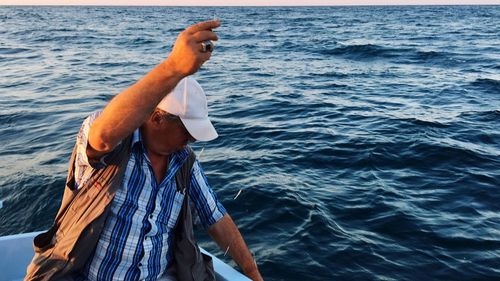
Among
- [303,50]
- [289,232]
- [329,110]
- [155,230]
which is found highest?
[155,230]

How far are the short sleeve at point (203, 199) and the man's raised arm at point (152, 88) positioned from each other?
3.07 ft

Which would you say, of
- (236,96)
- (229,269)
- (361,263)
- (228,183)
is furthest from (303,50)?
(229,269)

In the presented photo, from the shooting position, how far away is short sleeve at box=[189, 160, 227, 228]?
326cm

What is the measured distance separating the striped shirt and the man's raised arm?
274 millimetres

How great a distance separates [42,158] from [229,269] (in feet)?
19.9

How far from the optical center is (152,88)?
2.17 m

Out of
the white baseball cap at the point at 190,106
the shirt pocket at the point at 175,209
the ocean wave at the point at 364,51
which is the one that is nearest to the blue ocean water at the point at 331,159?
the shirt pocket at the point at 175,209

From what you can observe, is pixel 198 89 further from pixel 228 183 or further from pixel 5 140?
pixel 5 140

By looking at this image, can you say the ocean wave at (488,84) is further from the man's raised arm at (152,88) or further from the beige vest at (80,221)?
the man's raised arm at (152,88)

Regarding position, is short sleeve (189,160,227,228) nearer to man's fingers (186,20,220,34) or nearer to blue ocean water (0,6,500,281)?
man's fingers (186,20,220,34)

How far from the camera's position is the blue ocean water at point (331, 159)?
5836mm

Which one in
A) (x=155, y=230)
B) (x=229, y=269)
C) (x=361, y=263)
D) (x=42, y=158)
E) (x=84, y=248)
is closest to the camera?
(x=84, y=248)

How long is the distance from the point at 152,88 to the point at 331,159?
686 centimetres

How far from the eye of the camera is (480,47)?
24.3 meters
